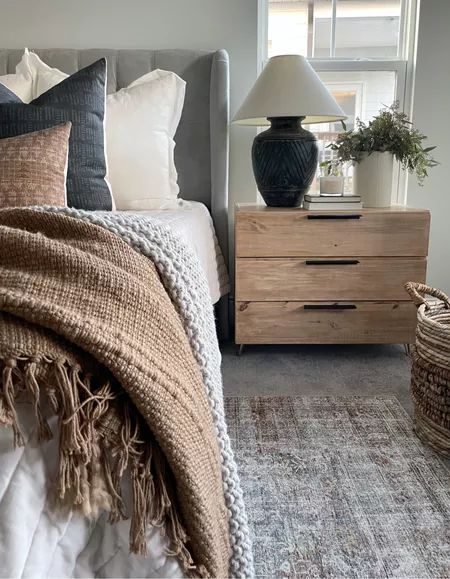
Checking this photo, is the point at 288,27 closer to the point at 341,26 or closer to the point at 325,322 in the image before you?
the point at 341,26

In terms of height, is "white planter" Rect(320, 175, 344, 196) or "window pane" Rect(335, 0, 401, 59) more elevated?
"window pane" Rect(335, 0, 401, 59)

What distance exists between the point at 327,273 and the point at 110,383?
1.59 meters

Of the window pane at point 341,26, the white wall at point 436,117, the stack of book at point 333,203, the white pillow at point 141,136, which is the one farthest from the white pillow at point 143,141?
the white wall at point 436,117

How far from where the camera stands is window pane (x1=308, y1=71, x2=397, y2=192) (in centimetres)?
263

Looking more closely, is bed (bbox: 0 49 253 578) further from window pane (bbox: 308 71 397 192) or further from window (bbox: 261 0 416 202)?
window (bbox: 261 0 416 202)

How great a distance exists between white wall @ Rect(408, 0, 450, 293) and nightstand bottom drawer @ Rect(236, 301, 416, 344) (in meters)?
Result: 0.58

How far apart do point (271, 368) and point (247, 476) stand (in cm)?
80

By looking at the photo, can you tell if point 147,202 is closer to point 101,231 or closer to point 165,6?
point 165,6

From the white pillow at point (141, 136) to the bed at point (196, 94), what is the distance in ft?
0.41

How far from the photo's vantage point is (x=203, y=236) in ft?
6.73

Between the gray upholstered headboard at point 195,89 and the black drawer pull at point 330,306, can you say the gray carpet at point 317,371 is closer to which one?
the black drawer pull at point 330,306

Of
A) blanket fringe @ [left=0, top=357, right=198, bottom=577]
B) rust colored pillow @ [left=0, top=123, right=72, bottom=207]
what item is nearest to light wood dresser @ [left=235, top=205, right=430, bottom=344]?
rust colored pillow @ [left=0, top=123, right=72, bottom=207]

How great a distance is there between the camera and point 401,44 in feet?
8.57

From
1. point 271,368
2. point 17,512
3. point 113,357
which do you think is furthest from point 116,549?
point 271,368
